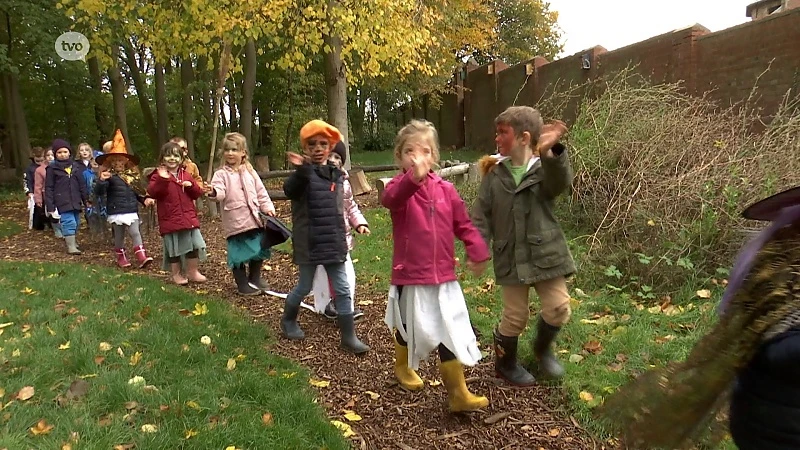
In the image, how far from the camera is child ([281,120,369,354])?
15.7 feet

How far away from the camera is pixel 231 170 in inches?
255

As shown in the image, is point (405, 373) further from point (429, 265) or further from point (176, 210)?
point (176, 210)

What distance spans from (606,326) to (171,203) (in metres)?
4.79

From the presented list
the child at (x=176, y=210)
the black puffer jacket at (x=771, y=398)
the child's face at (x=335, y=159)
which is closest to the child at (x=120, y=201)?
the child at (x=176, y=210)

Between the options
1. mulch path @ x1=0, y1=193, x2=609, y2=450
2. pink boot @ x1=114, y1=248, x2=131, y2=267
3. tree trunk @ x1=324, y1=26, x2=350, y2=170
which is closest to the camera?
mulch path @ x1=0, y1=193, x2=609, y2=450

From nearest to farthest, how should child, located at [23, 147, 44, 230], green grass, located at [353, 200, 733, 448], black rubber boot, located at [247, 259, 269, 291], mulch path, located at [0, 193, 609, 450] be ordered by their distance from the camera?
mulch path, located at [0, 193, 609, 450] < green grass, located at [353, 200, 733, 448] < black rubber boot, located at [247, 259, 269, 291] < child, located at [23, 147, 44, 230]

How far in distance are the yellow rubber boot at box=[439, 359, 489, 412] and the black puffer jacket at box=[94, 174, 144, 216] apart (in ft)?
20.2

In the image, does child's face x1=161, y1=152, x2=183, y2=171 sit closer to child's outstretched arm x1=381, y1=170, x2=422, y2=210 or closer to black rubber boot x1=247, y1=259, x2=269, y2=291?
black rubber boot x1=247, y1=259, x2=269, y2=291

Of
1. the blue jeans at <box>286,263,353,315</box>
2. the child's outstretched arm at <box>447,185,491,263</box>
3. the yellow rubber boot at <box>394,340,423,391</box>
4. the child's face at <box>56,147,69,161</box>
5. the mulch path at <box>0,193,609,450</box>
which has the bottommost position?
the mulch path at <box>0,193,609,450</box>

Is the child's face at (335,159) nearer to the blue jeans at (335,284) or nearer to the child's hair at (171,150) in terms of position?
the blue jeans at (335,284)

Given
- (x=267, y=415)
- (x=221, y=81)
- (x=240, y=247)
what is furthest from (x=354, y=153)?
(x=267, y=415)

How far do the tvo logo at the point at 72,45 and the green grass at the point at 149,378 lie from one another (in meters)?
7.94

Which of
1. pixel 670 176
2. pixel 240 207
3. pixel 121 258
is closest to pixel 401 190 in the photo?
Answer: pixel 240 207

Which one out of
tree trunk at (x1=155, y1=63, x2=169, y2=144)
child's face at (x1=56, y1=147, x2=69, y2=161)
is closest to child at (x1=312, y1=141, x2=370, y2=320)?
child's face at (x1=56, y1=147, x2=69, y2=161)
